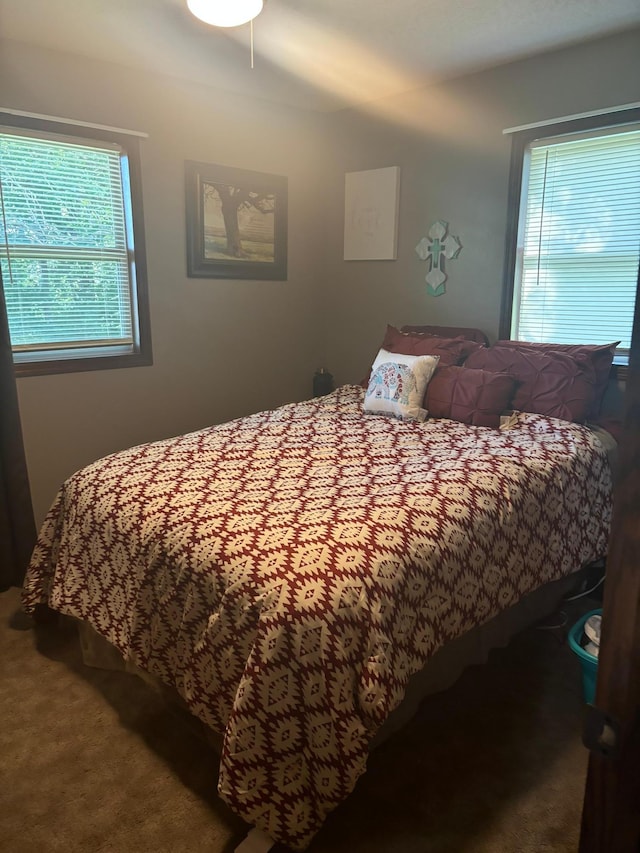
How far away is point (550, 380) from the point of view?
110 inches

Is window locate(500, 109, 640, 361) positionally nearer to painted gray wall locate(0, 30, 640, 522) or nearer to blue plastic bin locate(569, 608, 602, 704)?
painted gray wall locate(0, 30, 640, 522)

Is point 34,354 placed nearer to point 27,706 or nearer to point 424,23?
point 27,706

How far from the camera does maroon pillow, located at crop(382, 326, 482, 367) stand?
3107mm

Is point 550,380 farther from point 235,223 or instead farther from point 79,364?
point 79,364

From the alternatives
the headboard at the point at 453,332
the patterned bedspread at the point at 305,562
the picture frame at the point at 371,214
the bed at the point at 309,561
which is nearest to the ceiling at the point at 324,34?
the picture frame at the point at 371,214

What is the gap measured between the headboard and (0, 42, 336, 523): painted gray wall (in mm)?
904

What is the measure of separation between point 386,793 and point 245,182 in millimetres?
3268

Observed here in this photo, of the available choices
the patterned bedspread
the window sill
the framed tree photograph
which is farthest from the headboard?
the window sill

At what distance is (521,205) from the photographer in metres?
3.17

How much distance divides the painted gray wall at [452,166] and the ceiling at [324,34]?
116 mm

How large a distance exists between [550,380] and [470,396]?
1.25 ft

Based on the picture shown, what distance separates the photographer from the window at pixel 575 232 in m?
2.82

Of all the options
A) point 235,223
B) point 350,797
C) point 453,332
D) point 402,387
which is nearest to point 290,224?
point 235,223

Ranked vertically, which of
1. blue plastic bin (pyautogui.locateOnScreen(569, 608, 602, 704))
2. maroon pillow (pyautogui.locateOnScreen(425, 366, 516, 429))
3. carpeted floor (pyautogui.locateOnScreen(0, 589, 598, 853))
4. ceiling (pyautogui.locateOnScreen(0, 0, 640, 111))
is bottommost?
carpeted floor (pyautogui.locateOnScreen(0, 589, 598, 853))
